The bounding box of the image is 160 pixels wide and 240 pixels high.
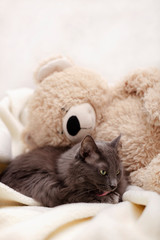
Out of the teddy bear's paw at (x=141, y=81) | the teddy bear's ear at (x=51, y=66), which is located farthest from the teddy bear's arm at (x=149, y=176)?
the teddy bear's ear at (x=51, y=66)

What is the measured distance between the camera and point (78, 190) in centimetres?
93

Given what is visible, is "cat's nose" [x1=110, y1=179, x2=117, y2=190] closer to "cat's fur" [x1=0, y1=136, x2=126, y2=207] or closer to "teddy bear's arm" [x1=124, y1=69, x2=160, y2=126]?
"cat's fur" [x1=0, y1=136, x2=126, y2=207]

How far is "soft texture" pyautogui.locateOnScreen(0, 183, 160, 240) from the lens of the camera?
2.06 ft

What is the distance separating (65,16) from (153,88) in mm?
972

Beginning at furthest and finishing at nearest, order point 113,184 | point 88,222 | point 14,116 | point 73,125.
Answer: point 14,116, point 73,125, point 113,184, point 88,222

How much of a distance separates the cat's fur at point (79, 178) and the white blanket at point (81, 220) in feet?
0.20

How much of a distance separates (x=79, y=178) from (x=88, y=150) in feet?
0.36

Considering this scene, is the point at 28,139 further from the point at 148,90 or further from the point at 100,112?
the point at 148,90

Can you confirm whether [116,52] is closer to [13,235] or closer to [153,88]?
[153,88]

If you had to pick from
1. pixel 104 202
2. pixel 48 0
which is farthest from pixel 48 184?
pixel 48 0

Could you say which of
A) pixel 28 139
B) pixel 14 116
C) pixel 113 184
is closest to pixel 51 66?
pixel 28 139

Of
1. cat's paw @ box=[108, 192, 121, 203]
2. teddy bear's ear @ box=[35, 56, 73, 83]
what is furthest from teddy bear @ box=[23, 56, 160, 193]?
cat's paw @ box=[108, 192, 121, 203]

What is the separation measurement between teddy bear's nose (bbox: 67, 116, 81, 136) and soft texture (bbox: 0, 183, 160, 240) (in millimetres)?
332

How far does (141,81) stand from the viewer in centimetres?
109
